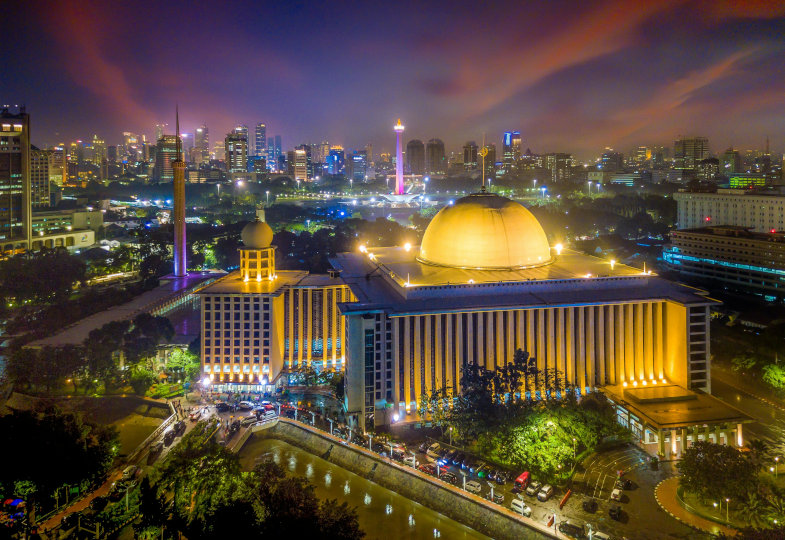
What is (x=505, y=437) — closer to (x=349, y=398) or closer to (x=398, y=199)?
(x=349, y=398)

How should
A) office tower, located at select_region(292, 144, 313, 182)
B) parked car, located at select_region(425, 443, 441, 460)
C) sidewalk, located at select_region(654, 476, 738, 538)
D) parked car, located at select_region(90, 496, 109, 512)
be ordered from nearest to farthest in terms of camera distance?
sidewalk, located at select_region(654, 476, 738, 538) → parked car, located at select_region(90, 496, 109, 512) → parked car, located at select_region(425, 443, 441, 460) → office tower, located at select_region(292, 144, 313, 182)

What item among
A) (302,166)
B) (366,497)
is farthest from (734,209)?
(302,166)

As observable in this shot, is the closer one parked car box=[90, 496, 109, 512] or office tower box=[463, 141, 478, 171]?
parked car box=[90, 496, 109, 512]

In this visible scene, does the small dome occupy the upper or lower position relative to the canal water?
upper

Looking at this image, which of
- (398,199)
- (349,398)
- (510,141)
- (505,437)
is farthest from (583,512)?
(510,141)

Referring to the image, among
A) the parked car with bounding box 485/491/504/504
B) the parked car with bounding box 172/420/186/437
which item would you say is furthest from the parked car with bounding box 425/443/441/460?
the parked car with bounding box 172/420/186/437

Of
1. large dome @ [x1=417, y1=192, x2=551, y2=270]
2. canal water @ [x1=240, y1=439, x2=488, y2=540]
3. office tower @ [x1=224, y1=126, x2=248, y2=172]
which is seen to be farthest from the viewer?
office tower @ [x1=224, y1=126, x2=248, y2=172]

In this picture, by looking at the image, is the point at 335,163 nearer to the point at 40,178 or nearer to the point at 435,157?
the point at 435,157

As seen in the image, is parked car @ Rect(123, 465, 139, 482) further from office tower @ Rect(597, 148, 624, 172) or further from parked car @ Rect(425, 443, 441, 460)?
office tower @ Rect(597, 148, 624, 172)
